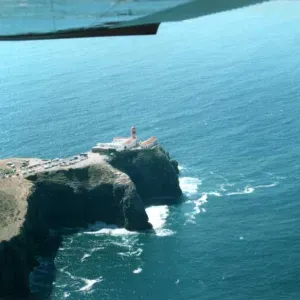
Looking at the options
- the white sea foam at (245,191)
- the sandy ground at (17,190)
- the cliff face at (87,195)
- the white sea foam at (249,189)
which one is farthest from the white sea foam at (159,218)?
the sandy ground at (17,190)

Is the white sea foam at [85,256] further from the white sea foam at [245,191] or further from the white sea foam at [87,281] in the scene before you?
the white sea foam at [245,191]

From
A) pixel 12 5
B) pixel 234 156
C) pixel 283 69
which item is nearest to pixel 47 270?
pixel 234 156

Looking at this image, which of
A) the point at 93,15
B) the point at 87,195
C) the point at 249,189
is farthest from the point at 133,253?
the point at 93,15

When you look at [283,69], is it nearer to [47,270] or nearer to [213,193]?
[213,193]

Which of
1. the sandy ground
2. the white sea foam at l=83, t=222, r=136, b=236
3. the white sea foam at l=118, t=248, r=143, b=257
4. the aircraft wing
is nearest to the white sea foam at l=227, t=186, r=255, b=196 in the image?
the white sea foam at l=83, t=222, r=136, b=236

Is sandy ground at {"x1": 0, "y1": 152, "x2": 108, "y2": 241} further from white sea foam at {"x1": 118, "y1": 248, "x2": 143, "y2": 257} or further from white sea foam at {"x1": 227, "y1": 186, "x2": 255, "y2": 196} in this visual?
white sea foam at {"x1": 227, "y1": 186, "x2": 255, "y2": 196}
